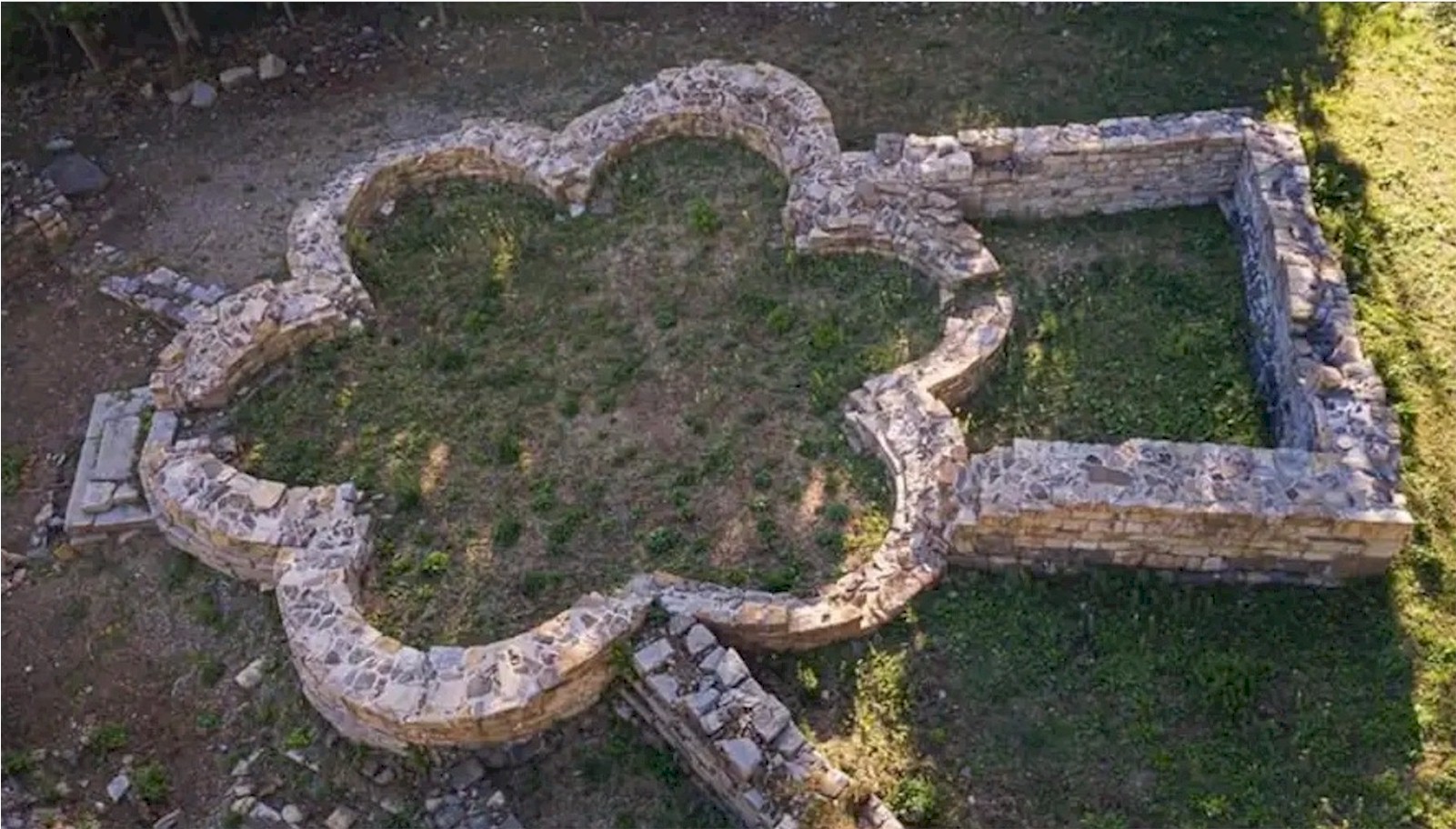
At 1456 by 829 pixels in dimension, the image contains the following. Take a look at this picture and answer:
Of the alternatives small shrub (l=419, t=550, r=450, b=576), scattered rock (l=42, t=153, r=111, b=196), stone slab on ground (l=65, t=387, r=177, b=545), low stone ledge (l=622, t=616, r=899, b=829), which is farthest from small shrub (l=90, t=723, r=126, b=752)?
scattered rock (l=42, t=153, r=111, b=196)

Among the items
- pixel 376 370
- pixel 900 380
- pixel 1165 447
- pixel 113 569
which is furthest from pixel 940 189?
pixel 113 569

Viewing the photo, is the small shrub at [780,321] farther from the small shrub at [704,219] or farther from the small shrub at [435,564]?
the small shrub at [435,564]

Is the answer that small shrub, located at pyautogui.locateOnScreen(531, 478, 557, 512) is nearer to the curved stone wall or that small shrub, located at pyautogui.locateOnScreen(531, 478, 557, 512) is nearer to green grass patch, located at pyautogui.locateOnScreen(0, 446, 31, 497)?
the curved stone wall

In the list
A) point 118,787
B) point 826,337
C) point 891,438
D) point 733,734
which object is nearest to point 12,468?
point 118,787

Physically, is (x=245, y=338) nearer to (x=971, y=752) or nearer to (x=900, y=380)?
(x=900, y=380)

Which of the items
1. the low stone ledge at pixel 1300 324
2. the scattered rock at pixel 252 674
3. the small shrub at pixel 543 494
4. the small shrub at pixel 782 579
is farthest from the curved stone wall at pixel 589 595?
the low stone ledge at pixel 1300 324

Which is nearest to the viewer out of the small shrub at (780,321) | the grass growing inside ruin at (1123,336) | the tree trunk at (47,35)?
the grass growing inside ruin at (1123,336)
